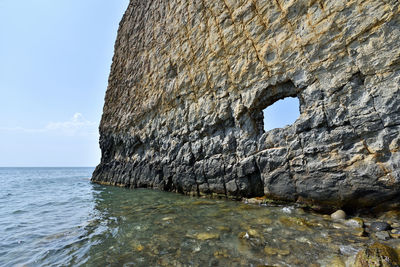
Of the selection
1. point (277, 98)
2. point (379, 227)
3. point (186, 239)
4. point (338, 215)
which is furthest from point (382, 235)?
point (277, 98)

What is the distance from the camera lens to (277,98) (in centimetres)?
993

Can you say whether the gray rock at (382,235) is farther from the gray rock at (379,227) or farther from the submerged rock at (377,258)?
the submerged rock at (377,258)

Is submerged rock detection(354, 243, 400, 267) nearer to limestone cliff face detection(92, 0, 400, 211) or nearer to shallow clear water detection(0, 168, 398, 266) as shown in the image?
shallow clear water detection(0, 168, 398, 266)

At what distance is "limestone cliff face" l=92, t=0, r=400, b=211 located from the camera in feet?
21.0

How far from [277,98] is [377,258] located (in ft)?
25.0

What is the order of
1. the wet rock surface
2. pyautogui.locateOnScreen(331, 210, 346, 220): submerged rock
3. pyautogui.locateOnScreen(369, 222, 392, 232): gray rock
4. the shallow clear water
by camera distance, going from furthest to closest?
pyautogui.locateOnScreen(331, 210, 346, 220): submerged rock
pyautogui.locateOnScreen(369, 222, 392, 232): gray rock
the shallow clear water
the wet rock surface

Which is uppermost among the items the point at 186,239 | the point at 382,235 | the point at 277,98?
the point at 277,98

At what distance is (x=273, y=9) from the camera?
9.81 meters

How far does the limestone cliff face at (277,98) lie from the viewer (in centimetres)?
641

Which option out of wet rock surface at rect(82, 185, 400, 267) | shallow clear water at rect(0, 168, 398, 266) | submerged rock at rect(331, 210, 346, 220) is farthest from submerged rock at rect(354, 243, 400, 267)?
submerged rock at rect(331, 210, 346, 220)

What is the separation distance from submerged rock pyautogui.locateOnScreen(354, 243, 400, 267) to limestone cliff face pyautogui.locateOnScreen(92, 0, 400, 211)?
125 inches

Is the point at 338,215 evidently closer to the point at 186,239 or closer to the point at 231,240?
the point at 231,240

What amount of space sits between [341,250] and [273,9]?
34.2 ft

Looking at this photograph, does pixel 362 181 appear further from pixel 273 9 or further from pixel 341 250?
pixel 273 9
